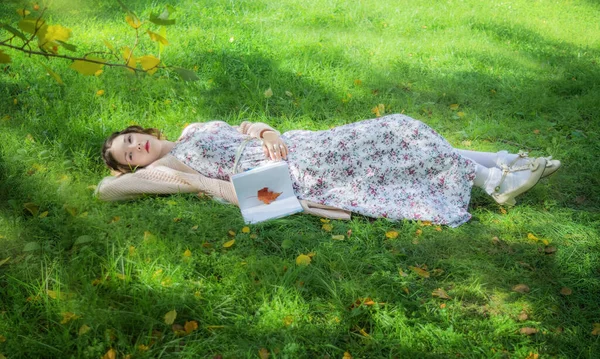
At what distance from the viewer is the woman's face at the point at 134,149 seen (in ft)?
11.9

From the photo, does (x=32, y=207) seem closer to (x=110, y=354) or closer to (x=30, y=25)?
(x=110, y=354)

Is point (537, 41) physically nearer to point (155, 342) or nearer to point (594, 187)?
point (594, 187)

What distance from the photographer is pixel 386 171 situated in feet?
11.5

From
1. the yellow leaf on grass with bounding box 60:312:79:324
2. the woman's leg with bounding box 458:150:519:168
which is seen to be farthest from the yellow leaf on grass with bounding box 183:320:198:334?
the woman's leg with bounding box 458:150:519:168

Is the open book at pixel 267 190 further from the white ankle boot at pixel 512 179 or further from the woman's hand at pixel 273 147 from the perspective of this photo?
the white ankle boot at pixel 512 179

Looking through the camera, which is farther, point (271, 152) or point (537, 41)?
point (537, 41)

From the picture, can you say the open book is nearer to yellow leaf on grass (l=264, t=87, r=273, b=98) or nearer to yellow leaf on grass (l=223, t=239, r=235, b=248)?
yellow leaf on grass (l=223, t=239, r=235, b=248)

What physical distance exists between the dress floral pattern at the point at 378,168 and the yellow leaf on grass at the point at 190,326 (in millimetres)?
1322

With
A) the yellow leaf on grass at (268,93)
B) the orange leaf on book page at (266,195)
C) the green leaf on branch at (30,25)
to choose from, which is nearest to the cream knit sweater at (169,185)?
the orange leaf on book page at (266,195)

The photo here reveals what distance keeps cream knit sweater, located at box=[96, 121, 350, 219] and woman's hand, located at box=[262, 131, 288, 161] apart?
338 mm

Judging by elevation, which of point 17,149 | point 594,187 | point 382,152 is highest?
point 382,152

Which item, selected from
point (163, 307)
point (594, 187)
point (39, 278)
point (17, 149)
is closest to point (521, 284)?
point (594, 187)

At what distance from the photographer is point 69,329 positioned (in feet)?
7.72

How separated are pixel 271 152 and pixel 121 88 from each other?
205 cm
